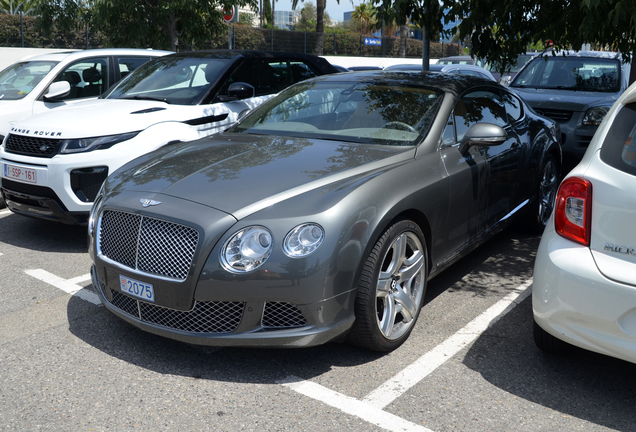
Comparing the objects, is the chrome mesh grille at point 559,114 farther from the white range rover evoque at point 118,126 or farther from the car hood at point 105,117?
the car hood at point 105,117

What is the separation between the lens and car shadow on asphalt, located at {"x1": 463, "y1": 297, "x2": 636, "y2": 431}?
3027 mm

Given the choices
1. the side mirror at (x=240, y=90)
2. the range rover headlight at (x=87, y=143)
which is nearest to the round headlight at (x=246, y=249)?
the range rover headlight at (x=87, y=143)

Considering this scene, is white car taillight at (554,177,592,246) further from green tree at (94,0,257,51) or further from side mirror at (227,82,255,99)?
green tree at (94,0,257,51)

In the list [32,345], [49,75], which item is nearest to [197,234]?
[32,345]

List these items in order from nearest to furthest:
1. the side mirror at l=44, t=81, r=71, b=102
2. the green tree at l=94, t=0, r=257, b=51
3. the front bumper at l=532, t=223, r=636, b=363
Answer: the front bumper at l=532, t=223, r=636, b=363
the side mirror at l=44, t=81, r=71, b=102
the green tree at l=94, t=0, r=257, b=51

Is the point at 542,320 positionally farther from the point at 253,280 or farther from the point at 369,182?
the point at 253,280

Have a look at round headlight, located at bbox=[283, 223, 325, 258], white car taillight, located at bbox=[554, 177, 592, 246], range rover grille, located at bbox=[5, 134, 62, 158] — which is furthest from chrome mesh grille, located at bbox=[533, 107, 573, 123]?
round headlight, located at bbox=[283, 223, 325, 258]

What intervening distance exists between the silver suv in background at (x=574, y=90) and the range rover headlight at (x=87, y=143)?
4989mm

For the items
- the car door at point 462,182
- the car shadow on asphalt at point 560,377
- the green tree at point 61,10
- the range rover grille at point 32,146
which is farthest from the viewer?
the green tree at point 61,10

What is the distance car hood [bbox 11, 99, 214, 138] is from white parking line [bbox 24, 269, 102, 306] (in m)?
1.22

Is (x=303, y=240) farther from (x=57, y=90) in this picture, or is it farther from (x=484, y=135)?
(x=57, y=90)

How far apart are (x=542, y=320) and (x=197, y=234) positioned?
1.73 meters

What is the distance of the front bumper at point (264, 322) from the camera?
3.17m

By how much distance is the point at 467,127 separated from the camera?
4594mm
